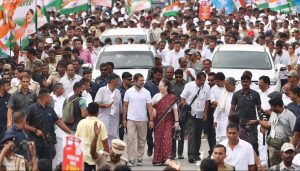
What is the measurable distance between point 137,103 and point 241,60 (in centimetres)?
690

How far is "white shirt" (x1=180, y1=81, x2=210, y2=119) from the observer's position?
21547 mm

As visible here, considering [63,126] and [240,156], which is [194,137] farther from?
[240,156]

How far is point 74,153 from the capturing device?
1365 cm

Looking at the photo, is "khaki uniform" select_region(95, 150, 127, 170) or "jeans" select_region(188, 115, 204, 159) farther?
"jeans" select_region(188, 115, 204, 159)

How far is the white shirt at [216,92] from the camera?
21469 millimetres

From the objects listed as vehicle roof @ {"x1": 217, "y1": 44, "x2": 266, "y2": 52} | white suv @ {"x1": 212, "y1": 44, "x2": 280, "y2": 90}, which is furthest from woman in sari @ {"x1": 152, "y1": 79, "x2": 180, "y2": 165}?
vehicle roof @ {"x1": 217, "y1": 44, "x2": 266, "y2": 52}

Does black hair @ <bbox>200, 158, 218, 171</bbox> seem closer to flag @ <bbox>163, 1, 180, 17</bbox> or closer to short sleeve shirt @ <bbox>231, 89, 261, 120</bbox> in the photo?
short sleeve shirt @ <bbox>231, 89, 261, 120</bbox>

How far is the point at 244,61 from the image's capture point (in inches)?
1067

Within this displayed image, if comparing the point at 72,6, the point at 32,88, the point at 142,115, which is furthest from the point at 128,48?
the point at 72,6

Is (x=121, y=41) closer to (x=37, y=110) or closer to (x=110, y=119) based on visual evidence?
(x=110, y=119)

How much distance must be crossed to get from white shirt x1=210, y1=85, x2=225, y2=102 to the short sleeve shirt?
5.77ft

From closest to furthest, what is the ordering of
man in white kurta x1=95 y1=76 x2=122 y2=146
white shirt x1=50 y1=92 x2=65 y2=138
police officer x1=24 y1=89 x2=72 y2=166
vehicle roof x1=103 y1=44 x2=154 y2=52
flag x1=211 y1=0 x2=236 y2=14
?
police officer x1=24 y1=89 x2=72 y2=166 → white shirt x1=50 y1=92 x2=65 y2=138 → man in white kurta x1=95 y1=76 x2=122 y2=146 → vehicle roof x1=103 y1=44 x2=154 y2=52 → flag x1=211 y1=0 x2=236 y2=14

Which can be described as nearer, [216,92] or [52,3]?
[216,92]

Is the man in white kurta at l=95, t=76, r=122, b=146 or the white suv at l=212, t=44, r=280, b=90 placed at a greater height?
the white suv at l=212, t=44, r=280, b=90
